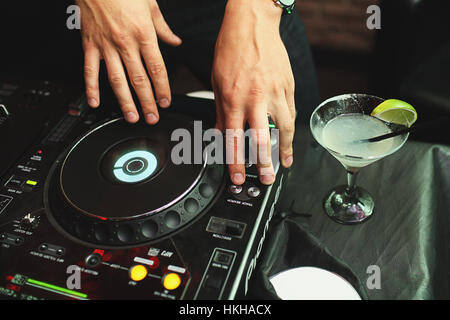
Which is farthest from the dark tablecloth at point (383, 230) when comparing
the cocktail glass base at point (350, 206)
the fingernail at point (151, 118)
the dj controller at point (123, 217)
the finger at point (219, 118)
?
the fingernail at point (151, 118)

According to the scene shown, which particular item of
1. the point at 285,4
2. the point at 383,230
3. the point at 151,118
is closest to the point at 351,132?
the point at 383,230

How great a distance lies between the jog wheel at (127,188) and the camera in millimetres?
717

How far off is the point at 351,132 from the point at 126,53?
0.55m

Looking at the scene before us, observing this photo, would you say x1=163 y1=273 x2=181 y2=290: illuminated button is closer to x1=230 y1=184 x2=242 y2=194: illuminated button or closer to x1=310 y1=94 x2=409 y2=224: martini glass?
x1=230 y1=184 x2=242 y2=194: illuminated button

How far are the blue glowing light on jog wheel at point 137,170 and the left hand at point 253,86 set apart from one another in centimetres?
16

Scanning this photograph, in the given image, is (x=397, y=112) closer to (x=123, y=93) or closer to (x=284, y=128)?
(x=284, y=128)

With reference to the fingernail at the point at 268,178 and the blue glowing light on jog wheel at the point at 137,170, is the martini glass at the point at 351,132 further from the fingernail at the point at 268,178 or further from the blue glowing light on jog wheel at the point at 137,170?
the blue glowing light on jog wheel at the point at 137,170

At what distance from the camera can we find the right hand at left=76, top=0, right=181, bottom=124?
34.9 inches

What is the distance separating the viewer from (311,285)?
0.76m

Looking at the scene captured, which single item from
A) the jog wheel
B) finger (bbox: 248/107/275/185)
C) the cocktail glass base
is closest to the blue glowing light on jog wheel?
the jog wheel

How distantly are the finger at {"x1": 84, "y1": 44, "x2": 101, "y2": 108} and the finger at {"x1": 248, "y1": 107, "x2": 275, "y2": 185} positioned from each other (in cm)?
37
